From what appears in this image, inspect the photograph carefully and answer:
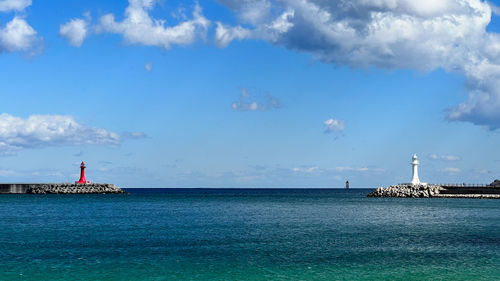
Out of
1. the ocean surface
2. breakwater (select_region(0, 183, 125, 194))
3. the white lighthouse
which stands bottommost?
the ocean surface

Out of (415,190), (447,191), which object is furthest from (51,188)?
(447,191)

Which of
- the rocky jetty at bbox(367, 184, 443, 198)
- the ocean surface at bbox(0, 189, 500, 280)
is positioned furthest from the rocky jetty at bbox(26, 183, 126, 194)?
the ocean surface at bbox(0, 189, 500, 280)

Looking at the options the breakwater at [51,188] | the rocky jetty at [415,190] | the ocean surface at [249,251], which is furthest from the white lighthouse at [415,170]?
the breakwater at [51,188]

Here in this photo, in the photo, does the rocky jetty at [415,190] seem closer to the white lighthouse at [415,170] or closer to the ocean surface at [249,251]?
the white lighthouse at [415,170]

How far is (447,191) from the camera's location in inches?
5276

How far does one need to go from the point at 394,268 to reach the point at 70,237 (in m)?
28.4

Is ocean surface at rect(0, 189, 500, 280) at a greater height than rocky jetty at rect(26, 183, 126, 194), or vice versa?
rocky jetty at rect(26, 183, 126, 194)

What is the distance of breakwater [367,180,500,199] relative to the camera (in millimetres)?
127188

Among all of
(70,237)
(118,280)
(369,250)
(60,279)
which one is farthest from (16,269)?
(369,250)

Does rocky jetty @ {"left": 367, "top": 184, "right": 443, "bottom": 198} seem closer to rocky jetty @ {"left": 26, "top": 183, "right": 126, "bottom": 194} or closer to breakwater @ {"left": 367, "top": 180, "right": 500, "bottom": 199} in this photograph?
breakwater @ {"left": 367, "top": 180, "right": 500, "bottom": 199}

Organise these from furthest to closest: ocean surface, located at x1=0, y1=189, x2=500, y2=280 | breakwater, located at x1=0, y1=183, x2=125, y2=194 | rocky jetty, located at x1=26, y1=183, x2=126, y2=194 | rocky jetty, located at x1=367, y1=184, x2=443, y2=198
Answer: breakwater, located at x1=0, y1=183, x2=125, y2=194 < rocky jetty, located at x1=26, y1=183, x2=126, y2=194 < rocky jetty, located at x1=367, y1=184, x2=443, y2=198 < ocean surface, located at x1=0, y1=189, x2=500, y2=280

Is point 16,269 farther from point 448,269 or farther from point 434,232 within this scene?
point 434,232

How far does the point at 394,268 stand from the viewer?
99.3 ft

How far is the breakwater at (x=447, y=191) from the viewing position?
417 feet
